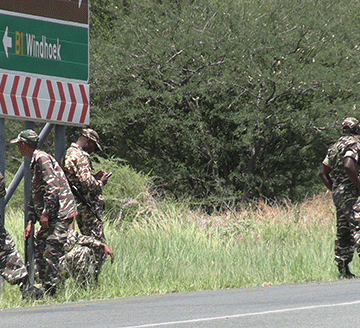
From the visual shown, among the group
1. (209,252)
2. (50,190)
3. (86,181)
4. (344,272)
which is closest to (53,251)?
(50,190)

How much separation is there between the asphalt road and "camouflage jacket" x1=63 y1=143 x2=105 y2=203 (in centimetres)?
135

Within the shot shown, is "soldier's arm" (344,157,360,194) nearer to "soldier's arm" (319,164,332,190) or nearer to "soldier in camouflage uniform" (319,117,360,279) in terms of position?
"soldier in camouflage uniform" (319,117,360,279)

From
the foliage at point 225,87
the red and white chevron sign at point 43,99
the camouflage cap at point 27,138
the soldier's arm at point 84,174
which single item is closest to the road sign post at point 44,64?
the red and white chevron sign at point 43,99

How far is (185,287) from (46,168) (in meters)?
2.43

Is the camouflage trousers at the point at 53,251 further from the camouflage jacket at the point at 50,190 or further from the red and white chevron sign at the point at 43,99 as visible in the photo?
the red and white chevron sign at the point at 43,99

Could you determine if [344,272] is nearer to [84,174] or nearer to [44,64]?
[84,174]

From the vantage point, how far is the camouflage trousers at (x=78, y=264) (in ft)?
27.6

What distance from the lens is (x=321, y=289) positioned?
884 centimetres

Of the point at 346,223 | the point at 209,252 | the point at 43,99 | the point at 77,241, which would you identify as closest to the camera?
the point at 77,241

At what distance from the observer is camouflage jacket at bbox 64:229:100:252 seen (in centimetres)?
843

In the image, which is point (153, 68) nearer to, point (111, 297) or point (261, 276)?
point (261, 276)

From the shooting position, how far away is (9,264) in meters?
7.84

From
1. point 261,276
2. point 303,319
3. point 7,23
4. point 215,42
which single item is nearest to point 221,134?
point 215,42

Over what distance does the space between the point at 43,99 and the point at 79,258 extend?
1.99m
